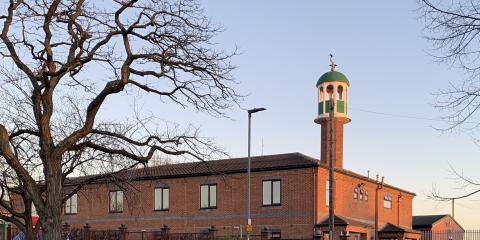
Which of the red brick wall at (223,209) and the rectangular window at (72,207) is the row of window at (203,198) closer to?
the rectangular window at (72,207)

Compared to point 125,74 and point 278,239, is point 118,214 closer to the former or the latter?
point 278,239

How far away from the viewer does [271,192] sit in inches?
1804

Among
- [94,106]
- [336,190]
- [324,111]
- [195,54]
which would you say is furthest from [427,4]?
[324,111]

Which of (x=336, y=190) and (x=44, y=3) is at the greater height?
(x=44, y=3)

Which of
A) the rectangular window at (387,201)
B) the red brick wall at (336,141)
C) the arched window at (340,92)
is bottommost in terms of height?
the rectangular window at (387,201)

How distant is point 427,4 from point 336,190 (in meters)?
36.2

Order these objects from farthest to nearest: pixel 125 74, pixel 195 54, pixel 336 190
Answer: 1. pixel 336 190
2. pixel 195 54
3. pixel 125 74

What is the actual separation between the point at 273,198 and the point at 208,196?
5.88 m

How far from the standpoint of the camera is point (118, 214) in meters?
54.6

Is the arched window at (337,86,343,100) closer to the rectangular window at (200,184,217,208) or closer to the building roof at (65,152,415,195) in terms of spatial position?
the building roof at (65,152,415,195)

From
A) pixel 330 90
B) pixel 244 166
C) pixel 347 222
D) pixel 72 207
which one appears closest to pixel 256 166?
pixel 244 166

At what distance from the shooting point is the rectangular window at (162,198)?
170 ft

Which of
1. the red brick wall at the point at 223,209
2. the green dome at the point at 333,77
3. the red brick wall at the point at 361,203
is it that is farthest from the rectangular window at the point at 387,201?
the red brick wall at the point at 223,209

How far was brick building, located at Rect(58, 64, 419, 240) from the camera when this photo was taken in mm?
44219
